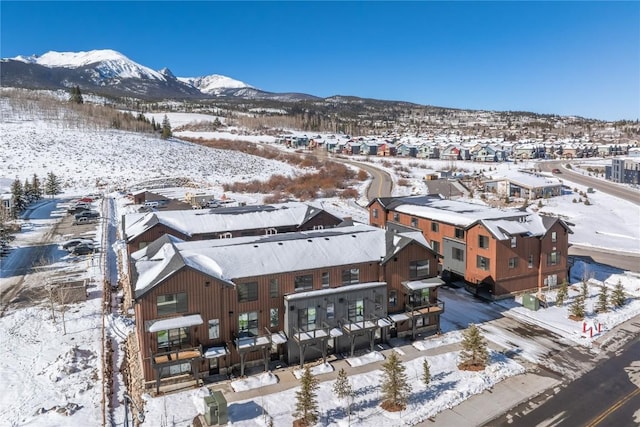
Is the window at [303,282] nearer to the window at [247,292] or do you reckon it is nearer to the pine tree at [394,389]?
the window at [247,292]

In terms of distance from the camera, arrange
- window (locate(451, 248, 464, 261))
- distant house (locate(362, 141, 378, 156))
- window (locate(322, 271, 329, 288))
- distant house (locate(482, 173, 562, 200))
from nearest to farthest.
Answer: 1. window (locate(322, 271, 329, 288))
2. window (locate(451, 248, 464, 261))
3. distant house (locate(482, 173, 562, 200))
4. distant house (locate(362, 141, 378, 156))

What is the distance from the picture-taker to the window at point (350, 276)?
26.3m

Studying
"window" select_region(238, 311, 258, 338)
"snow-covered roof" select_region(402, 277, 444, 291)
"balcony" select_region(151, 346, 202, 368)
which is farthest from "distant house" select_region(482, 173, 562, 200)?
"balcony" select_region(151, 346, 202, 368)

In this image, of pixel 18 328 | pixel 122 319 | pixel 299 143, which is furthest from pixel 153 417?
pixel 299 143

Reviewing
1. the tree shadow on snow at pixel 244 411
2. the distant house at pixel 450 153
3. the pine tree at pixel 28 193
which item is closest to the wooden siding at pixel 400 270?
the tree shadow on snow at pixel 244 411

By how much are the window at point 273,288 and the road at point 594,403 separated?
39.0ft

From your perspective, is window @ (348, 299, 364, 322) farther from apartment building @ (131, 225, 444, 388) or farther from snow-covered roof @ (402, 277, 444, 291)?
snow-covered roof @ (402, 277, 444, 291)

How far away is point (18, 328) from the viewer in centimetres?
2748

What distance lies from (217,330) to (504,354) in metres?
16.3

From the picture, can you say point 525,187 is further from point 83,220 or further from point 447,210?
point 83,220

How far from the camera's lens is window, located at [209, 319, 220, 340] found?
910 inches

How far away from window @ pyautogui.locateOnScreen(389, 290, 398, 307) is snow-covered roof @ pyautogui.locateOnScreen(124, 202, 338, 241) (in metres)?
14.0

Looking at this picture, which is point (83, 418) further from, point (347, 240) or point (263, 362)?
point (347, 240)

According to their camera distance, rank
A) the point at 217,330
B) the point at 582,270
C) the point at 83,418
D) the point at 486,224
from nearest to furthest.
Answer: the point at 83,418
the point at 217,330
the point at 486,224
the point at 582,270
